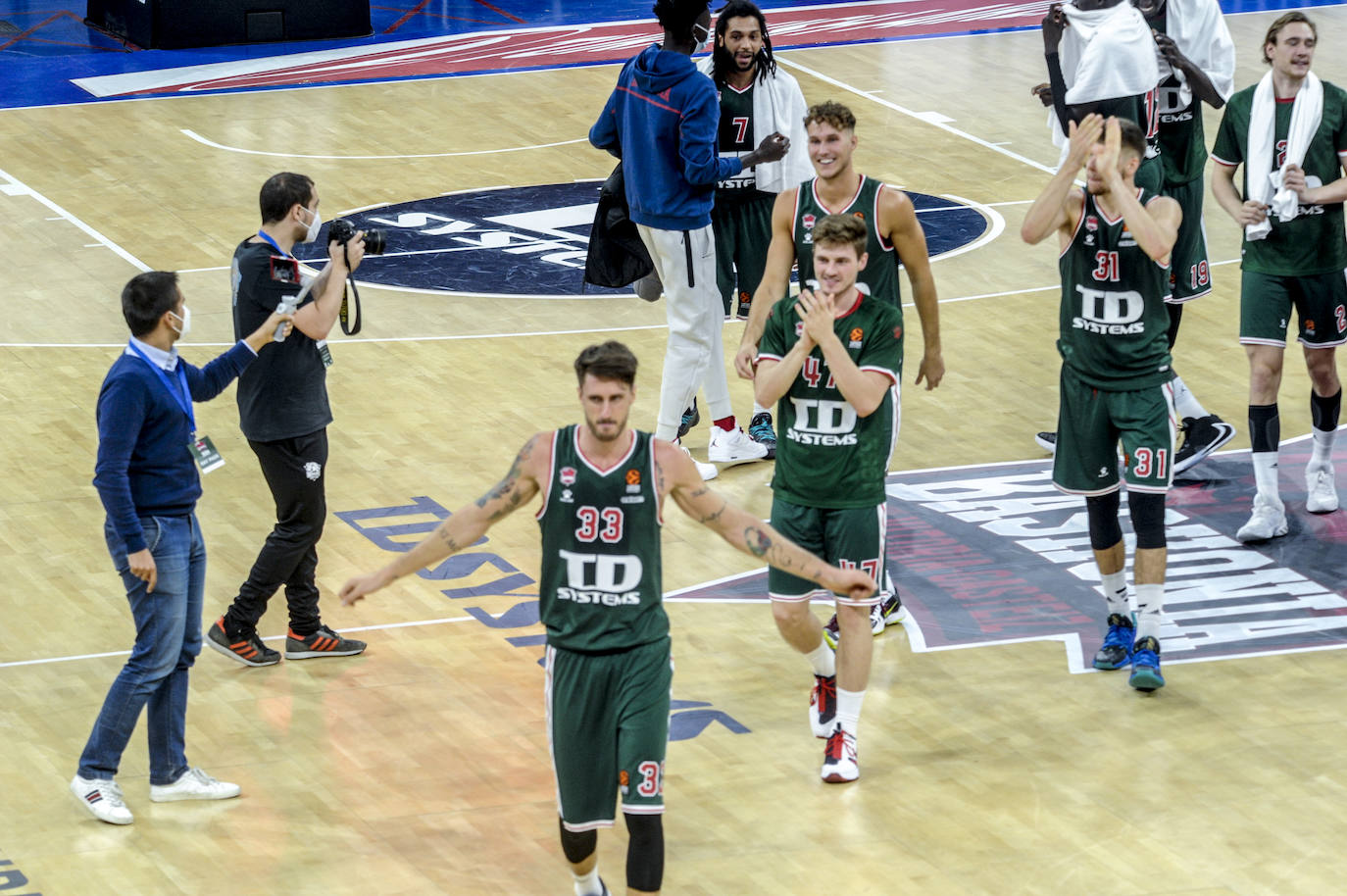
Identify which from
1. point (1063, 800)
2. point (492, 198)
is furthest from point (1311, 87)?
point (492, 198)

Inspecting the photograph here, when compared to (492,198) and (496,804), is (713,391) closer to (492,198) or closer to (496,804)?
(496,804)

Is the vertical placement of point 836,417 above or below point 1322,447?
above

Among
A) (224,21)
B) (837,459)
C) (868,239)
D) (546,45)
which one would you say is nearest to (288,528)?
(837,459)

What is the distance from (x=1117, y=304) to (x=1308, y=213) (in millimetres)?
2019

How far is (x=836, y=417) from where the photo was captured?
7652 mm

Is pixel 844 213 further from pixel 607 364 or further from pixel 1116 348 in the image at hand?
pixel 607 364

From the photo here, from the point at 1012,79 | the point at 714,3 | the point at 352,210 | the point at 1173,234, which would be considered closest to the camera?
the point at 1173,234

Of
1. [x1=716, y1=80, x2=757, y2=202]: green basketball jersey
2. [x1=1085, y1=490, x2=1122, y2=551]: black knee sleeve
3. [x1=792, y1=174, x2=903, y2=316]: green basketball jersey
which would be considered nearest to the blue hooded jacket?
[x1=716, y1=80, x2=757, y2=202]: green basketball jersey

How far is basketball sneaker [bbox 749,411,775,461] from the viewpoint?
448 inches

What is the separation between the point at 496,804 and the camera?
7562mm

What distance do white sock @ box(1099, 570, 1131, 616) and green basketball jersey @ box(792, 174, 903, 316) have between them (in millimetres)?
1412

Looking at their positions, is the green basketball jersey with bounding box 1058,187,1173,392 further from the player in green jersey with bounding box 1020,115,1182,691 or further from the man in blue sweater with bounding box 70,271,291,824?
the man in blue sweater with bounding box 70,271,291,824

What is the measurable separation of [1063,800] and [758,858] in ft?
3.86

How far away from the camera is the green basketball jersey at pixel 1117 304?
27.3 ft
